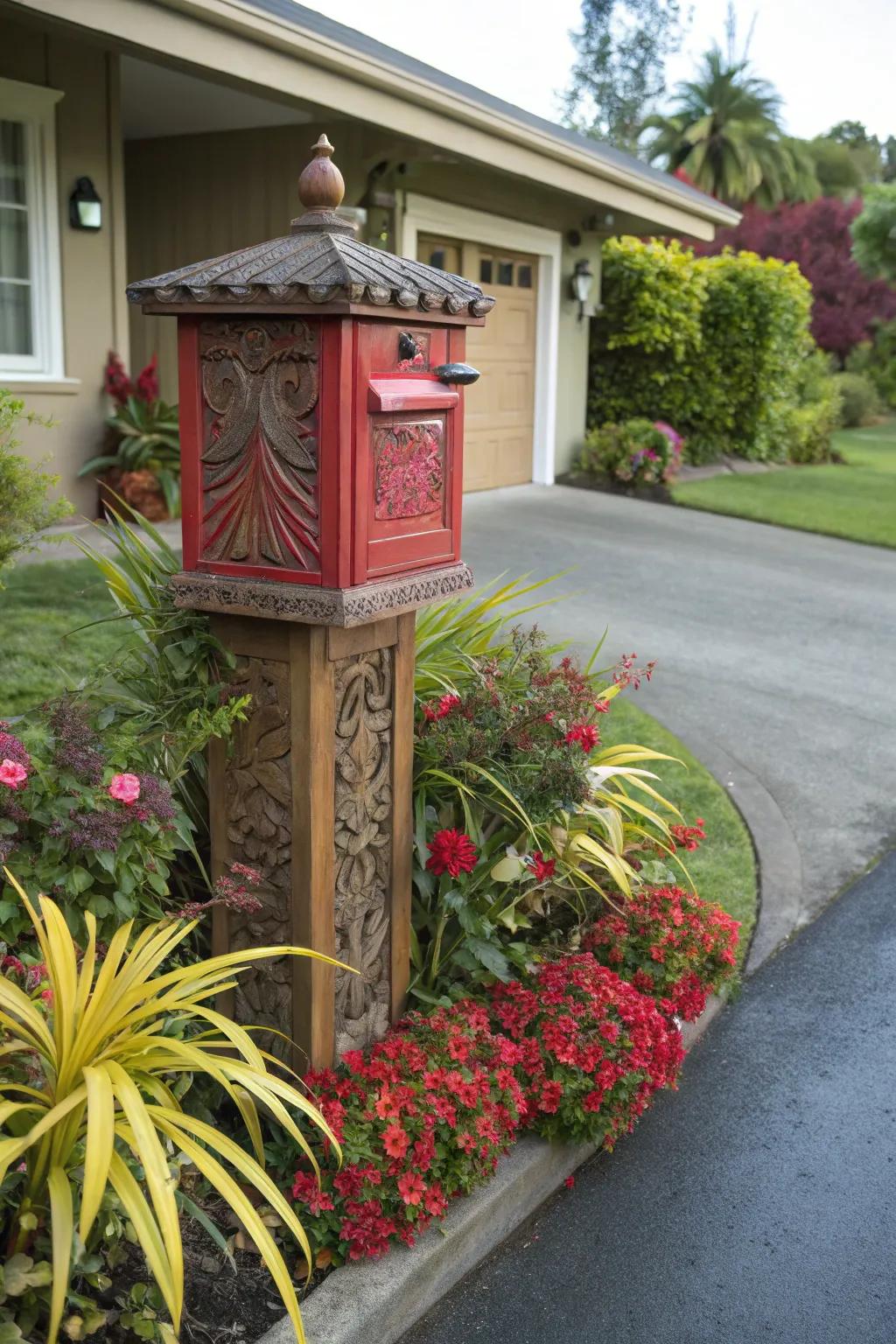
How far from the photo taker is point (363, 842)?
284 centimetres

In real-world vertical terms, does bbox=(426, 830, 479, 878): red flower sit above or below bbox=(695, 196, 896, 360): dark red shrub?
below

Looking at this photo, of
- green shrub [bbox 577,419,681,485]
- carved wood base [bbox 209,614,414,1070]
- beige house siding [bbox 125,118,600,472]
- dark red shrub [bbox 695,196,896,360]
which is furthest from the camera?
dark red shrub [bbox 695,196,896,360]

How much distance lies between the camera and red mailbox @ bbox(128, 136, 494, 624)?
243 centimetres

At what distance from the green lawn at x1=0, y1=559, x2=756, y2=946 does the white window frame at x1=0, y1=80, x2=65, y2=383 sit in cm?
202

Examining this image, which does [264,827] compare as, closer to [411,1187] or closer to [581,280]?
[411,1187]

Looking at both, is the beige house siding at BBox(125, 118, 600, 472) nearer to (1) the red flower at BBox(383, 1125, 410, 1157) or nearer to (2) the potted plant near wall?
(2) the potted plant near wall

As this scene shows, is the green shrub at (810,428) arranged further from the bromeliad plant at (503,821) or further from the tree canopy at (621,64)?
the tree canopy at (621,64)

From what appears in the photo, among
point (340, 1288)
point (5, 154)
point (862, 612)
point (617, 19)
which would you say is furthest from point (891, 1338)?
point (617, 19)

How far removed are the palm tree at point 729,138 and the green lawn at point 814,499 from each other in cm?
2835

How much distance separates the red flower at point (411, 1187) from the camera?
2480mm

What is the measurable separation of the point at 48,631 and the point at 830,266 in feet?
94.6

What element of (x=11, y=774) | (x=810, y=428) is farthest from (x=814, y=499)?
(x=11, y=774)

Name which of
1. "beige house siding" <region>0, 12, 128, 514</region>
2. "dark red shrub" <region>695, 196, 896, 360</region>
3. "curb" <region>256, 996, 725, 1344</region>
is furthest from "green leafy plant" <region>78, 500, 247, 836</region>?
"dark red shrub" <region>695, 196, 896, 360</region>

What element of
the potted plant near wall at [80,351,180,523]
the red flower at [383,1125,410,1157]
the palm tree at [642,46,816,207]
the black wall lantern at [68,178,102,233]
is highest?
the palm tree at [642,46,816,207]
